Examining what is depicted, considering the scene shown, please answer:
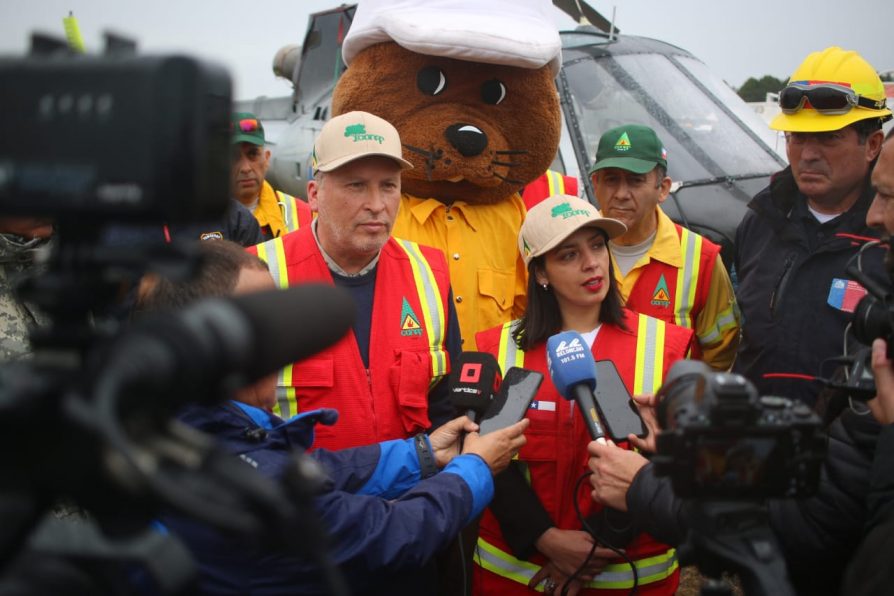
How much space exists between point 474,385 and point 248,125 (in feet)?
12.0

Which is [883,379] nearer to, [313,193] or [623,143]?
[313,193]

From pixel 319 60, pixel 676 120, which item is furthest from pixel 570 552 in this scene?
pixel 319 60

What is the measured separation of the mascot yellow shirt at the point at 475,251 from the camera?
138 inches

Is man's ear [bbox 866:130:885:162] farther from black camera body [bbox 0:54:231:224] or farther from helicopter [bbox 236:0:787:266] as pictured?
black camera body [bbox 0:54:231:224]

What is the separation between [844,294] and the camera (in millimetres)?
2943

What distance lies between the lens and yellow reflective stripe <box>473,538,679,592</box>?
257cm

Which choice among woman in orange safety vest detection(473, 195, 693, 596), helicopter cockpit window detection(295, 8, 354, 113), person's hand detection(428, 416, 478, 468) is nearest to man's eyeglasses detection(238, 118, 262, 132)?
helicopter cockpit window detection(295, 8, 354, 113)

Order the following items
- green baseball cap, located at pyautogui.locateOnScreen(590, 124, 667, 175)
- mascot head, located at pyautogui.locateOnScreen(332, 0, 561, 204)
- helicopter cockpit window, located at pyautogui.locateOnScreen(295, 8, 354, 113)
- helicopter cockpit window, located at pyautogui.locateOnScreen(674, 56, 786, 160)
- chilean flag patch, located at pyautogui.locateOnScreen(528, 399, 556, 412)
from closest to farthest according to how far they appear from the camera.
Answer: chilean flag patch, located at pyautogui.locateOnScreen(528, 399, 556, 412) < mascot head, located at pyautogui.locateOnScreen(332, 0, 561, 204) < green baseball cap, located at pyautogui.locateOnScreen(590, 124, 667, 175) < helicopter cockpit window, located at pyautogui.locateOnScreen(674, 56, 786, 160) < helicopter cockpit window, located at pyautogui.locateOnScreen(295, 8, 354, 113)

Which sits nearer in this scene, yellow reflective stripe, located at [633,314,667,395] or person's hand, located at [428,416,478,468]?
person's hand, located at [428,416,478,468]

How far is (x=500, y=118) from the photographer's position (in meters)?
3.63

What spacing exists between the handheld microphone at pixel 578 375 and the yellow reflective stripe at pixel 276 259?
1.14 m

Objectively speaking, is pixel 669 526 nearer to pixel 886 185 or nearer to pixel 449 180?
pixel 886 185

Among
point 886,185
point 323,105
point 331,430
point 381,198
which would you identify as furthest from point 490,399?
point 323,105

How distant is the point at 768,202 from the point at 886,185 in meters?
1.17
